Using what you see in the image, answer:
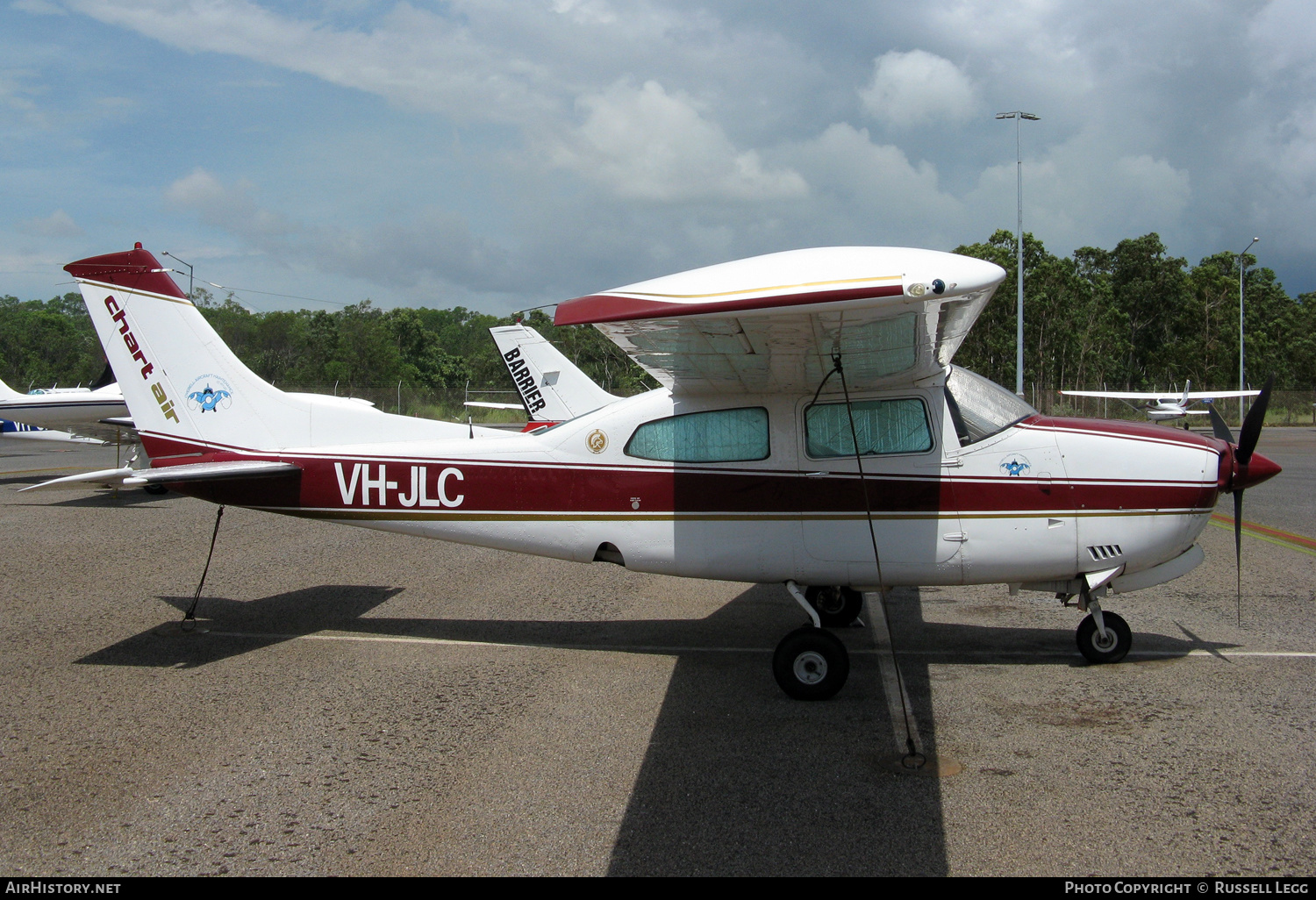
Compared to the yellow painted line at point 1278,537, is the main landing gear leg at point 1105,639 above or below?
above

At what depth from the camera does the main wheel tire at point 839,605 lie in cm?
695

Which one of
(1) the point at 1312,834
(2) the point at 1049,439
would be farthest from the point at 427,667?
(1) the point at 1312,834

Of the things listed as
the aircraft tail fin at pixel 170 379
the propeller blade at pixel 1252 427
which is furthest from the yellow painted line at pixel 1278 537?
the aircraft tail fin at pixel 170 379

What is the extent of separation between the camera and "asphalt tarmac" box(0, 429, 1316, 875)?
347 centimetres

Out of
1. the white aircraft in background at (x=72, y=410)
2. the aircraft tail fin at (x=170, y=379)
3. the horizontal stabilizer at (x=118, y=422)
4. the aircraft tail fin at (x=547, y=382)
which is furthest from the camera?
the white aircraft in background at (x=72, y=410)

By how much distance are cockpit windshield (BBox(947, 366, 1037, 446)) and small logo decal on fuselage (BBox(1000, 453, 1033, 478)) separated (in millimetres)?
191

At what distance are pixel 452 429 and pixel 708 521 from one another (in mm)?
2450

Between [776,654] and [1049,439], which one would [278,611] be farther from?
[1049,439]

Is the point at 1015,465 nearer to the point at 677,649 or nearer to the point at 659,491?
the point at 659,491

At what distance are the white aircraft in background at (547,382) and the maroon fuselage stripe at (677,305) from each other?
11252 mm

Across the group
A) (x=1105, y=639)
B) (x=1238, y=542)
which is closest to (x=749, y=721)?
(x=1105, y=639)

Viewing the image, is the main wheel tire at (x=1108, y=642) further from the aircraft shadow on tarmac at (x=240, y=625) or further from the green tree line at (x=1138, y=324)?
the green tree line at (x=1138, y=324)

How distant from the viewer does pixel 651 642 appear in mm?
6578

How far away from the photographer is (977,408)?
18.6 ft
